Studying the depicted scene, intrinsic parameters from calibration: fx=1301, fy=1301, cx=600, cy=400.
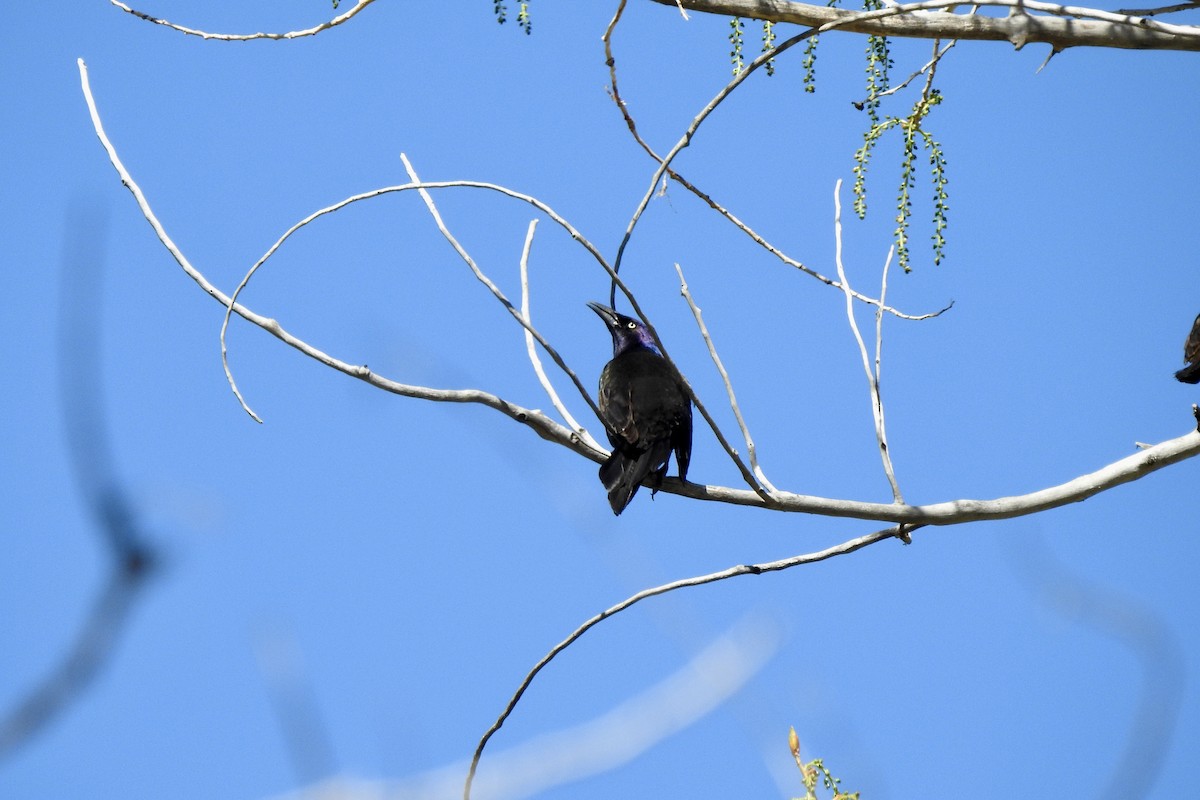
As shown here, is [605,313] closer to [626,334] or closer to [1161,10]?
[626,334]

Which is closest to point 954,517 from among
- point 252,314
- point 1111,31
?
point 1111,31

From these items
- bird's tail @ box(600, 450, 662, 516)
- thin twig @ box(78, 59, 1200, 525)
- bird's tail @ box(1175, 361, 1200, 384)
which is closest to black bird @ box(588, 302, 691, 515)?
bird's tail @ box(600, 450, 662, 516)

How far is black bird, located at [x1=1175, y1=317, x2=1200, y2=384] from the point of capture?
479 cm

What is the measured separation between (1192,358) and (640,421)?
2.10 meters

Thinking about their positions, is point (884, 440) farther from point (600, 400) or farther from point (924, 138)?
point (600, 400)

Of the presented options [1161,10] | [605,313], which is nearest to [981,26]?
[1161,10]

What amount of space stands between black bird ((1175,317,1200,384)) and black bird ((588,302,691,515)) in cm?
190

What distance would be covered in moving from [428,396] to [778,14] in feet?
4.87

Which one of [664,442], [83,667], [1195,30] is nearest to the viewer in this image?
[83,667]

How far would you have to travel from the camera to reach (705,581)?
3369mm

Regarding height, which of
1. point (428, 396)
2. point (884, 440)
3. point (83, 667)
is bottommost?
point (83, 667)

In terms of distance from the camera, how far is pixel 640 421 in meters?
5.28

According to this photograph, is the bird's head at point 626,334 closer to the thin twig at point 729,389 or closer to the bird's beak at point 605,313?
the bird's beak at point 605,313

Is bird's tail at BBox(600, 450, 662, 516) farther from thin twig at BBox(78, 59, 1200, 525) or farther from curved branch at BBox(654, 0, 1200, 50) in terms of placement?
curved branch at BBox(654, 0, 1200, 50)
